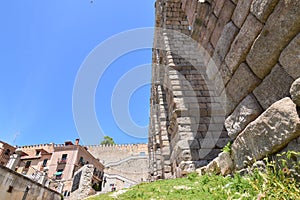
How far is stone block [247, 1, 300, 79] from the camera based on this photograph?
56.2 inches

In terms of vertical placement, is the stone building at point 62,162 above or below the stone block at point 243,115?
above

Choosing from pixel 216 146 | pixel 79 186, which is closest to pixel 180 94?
pixel 216 146

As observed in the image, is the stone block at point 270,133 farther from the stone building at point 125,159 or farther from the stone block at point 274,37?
the stone building at point 125,159

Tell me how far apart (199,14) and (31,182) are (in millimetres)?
12228

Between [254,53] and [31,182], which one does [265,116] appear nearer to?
[254,53]

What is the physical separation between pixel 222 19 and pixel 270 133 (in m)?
1.82

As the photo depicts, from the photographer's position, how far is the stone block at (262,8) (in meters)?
1.64

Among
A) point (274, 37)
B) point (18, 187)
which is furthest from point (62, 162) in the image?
point (274, 37)

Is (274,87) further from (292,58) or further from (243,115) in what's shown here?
(243,115)

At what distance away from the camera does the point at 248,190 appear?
1.61 m

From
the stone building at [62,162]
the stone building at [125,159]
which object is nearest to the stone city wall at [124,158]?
the stone building at [125,159]

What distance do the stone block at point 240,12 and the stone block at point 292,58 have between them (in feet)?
2.54

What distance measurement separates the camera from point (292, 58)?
1454 mm

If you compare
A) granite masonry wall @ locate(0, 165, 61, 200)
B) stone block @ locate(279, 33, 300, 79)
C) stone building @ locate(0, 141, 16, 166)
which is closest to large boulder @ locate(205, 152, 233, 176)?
stone block @ locate(279, 33, 300, 79)
